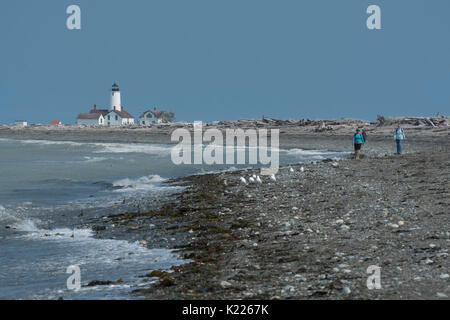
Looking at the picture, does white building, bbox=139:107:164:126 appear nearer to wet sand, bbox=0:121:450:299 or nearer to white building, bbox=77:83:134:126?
white building, bbox=77:83:134:126

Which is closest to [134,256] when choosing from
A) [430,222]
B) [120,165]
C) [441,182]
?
[430,222]

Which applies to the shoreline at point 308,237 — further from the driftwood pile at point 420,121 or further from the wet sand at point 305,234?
the driftwood pile at point 420,121

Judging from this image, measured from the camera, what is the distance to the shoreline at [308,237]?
671 centimetres

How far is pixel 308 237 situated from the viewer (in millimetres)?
9344

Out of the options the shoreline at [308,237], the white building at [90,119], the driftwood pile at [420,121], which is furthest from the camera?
the white building at [90,119]

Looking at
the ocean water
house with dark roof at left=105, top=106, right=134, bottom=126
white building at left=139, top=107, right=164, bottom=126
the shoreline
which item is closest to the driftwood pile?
the ocean water

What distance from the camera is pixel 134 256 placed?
9.40m

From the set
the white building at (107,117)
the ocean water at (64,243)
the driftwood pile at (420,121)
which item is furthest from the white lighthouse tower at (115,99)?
the ocean water at (64,243)

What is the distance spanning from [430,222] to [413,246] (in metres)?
1.76

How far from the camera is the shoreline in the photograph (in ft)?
22.0

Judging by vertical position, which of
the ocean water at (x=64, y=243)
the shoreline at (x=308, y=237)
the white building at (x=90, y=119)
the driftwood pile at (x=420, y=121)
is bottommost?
the ocean water at (x=64, y=243)

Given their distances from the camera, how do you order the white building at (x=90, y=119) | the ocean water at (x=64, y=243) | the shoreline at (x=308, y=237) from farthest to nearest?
the white building at (x=90, y=119) < the ocean water at (x=64, y=243) < the shoreline at (x=308, y=237)

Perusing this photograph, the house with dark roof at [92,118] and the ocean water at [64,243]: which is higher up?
the house with dark roof at [92,118]

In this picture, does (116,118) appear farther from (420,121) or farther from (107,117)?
(420,121)
